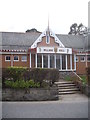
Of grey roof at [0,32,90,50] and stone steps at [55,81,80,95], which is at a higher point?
grey roof at [0,32,90,50]

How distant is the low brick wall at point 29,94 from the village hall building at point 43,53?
38.9ft

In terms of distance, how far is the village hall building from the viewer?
970 inches

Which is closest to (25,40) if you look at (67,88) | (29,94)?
(67,88)

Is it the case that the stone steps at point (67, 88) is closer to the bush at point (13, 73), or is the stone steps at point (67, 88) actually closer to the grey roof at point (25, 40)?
the bush at point (13, 73)

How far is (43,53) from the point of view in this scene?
2448 cm

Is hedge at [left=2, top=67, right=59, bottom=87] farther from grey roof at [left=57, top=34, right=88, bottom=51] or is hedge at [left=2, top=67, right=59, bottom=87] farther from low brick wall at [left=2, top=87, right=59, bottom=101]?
grey roof at [left=57, top=34, right=88, bottom=51]

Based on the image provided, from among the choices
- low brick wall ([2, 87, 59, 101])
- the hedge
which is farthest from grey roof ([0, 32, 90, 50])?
low brick wall ([2, 87, 59, 101])

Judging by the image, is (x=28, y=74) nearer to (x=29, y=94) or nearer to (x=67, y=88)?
(x=29, y=94)

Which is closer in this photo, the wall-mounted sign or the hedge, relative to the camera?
the hedge

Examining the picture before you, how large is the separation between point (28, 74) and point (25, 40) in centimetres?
1595

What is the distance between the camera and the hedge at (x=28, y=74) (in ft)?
41.4

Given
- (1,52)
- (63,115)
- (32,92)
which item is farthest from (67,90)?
(1,52)

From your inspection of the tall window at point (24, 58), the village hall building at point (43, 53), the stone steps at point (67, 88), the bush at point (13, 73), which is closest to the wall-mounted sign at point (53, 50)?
the village hall building at point (43, 53)

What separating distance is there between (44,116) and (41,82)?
572cm
